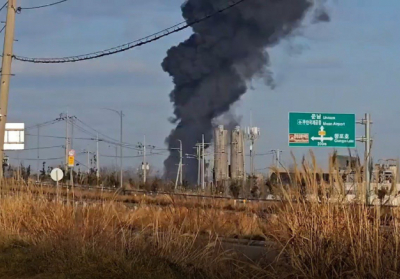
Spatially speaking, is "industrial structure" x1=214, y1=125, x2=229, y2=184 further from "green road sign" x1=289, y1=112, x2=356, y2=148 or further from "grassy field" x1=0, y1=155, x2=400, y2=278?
"grassy field" x1=0, y1=155, x2=400, y2=278

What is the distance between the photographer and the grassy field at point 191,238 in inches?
295

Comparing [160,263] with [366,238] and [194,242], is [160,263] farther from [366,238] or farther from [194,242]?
[366,238]

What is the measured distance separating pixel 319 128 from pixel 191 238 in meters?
28.5

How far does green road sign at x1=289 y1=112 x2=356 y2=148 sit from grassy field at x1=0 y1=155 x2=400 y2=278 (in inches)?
882

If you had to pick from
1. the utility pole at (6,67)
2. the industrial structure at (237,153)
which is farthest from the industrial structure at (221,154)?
the utility pole at (6,67)

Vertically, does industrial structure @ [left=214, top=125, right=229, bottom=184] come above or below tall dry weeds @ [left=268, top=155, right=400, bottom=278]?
above

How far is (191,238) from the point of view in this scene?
423 inches

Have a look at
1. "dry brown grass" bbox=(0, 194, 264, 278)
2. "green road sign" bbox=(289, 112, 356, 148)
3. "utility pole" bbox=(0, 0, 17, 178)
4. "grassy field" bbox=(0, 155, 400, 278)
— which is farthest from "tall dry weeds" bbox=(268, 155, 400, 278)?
"green road sign" bbox=(289, 112, 356, 148)

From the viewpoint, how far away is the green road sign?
125ft

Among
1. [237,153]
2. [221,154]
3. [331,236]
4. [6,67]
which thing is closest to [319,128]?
[6,67]

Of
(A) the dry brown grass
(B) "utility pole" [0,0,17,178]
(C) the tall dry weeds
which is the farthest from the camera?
(B) "utility pole" [0,0,17,178]

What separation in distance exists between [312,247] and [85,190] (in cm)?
873

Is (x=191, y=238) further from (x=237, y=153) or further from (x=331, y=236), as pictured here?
(x=237, y=153)

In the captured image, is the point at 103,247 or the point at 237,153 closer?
the point at 103,247
